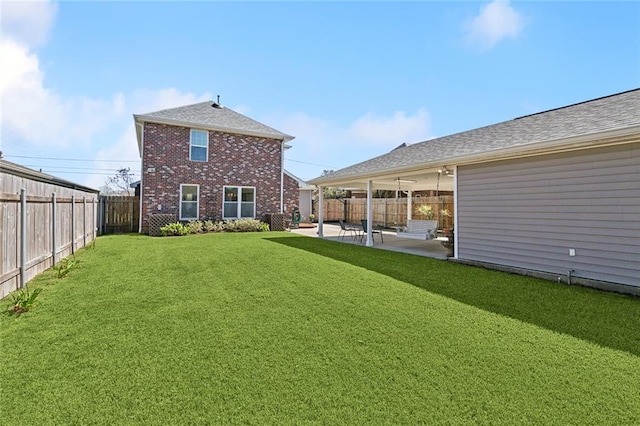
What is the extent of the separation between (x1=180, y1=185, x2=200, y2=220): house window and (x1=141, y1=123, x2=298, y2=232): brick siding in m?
0.18

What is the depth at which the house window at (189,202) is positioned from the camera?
47.7ft

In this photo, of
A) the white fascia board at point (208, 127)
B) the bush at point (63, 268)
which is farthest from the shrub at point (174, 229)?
the bush at point (63, 268)

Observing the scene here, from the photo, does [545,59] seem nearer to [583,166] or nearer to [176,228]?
[583,166]

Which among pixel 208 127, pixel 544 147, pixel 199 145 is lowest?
pixel 544 147

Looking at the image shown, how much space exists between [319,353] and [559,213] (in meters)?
5.54

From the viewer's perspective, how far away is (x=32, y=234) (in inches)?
213

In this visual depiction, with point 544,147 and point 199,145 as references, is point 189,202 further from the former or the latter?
point 544,147

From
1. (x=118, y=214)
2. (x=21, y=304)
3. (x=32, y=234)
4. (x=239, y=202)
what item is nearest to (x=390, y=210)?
(x=239, y=202)

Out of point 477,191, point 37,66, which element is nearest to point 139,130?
point 37,66

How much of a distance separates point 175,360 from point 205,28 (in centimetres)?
991

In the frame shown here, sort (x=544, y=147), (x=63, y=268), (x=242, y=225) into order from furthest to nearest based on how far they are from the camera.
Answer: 1. (x=242, y=225)
2. (x=63, y=268)
3. (x=544, y=147)

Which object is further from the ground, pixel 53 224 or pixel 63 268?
pixel 53 224

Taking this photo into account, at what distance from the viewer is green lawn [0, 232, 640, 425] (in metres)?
2.24

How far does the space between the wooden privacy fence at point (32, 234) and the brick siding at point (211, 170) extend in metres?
5.67
